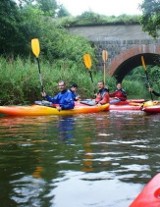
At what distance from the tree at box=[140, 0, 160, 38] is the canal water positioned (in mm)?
7426

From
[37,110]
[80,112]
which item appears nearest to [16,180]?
[37,110]

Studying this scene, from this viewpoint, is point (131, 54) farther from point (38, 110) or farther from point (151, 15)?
point (38, 110)

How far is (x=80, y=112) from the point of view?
10.3 m

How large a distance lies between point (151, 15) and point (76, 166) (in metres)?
10.7

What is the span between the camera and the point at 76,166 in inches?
150

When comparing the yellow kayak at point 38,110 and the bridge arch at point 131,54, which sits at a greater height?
the bridge arch at point 131,54

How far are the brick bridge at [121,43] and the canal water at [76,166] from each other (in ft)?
46.5

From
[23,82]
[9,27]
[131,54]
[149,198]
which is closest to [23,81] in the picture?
[23,82]

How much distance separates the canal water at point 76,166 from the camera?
283 centimetres

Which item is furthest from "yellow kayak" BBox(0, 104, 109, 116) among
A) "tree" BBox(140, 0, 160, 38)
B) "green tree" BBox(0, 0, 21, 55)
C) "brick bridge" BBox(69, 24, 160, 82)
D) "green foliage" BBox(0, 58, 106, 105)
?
"brick bridge" BBox(69, 24, 160, 82)

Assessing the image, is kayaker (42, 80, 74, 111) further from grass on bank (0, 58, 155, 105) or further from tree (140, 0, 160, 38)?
tree (140, 0, 160, 38)

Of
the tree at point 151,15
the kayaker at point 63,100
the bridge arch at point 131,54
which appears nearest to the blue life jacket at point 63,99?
the kayaker at point 63,100

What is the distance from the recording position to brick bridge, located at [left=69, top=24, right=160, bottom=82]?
2023 cm

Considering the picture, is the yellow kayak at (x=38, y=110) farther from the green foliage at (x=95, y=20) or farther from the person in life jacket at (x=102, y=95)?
the green foliage at (x=95, y=20)
